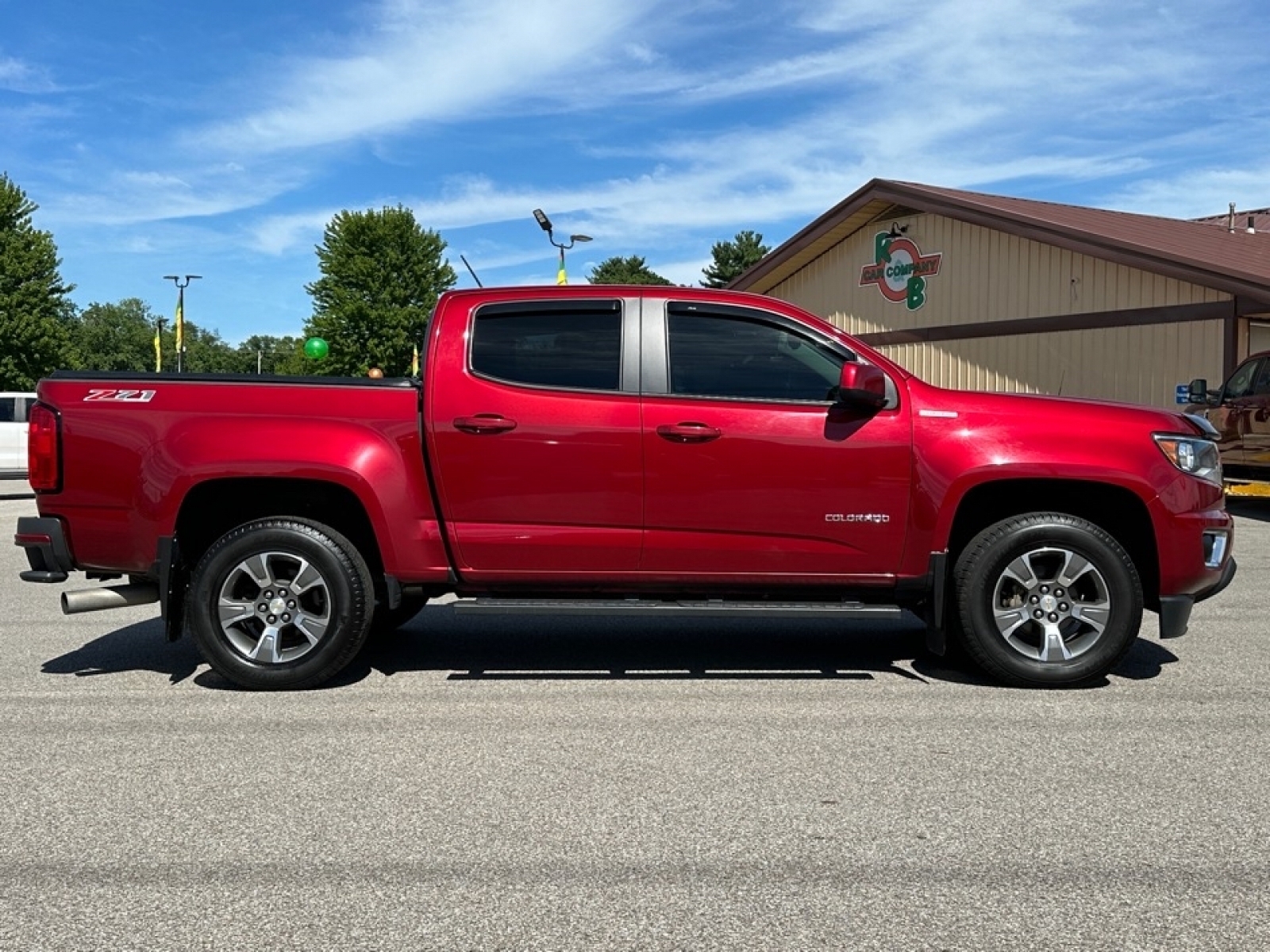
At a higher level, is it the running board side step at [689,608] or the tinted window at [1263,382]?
the tinted window at [1263,382]

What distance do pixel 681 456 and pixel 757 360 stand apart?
636 millimetres

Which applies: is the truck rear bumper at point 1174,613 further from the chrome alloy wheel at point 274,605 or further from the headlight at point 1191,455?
the chrome alloy wheel at point 274,605

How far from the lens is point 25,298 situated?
147 feet

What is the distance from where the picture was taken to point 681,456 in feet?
17.1

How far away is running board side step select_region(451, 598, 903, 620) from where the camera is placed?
5215mm

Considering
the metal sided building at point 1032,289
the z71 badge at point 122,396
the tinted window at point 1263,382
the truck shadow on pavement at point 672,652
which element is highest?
the metal sided building at point 1032,289

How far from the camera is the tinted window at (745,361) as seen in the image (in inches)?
211

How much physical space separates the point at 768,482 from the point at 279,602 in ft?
→ 7.76

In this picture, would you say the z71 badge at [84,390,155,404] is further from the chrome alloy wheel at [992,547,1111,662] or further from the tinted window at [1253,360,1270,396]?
the tinted window at [1253,360,1270,396]

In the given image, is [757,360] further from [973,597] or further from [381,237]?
[381,237]

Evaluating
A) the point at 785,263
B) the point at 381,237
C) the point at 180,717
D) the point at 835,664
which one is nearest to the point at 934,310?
the point at 785,263

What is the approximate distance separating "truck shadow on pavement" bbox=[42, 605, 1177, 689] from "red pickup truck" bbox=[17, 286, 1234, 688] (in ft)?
1.61

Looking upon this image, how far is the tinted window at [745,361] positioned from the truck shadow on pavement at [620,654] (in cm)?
145

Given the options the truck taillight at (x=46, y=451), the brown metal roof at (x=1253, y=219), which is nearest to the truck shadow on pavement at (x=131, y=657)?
the truck taillight at (x=46, y=451)
